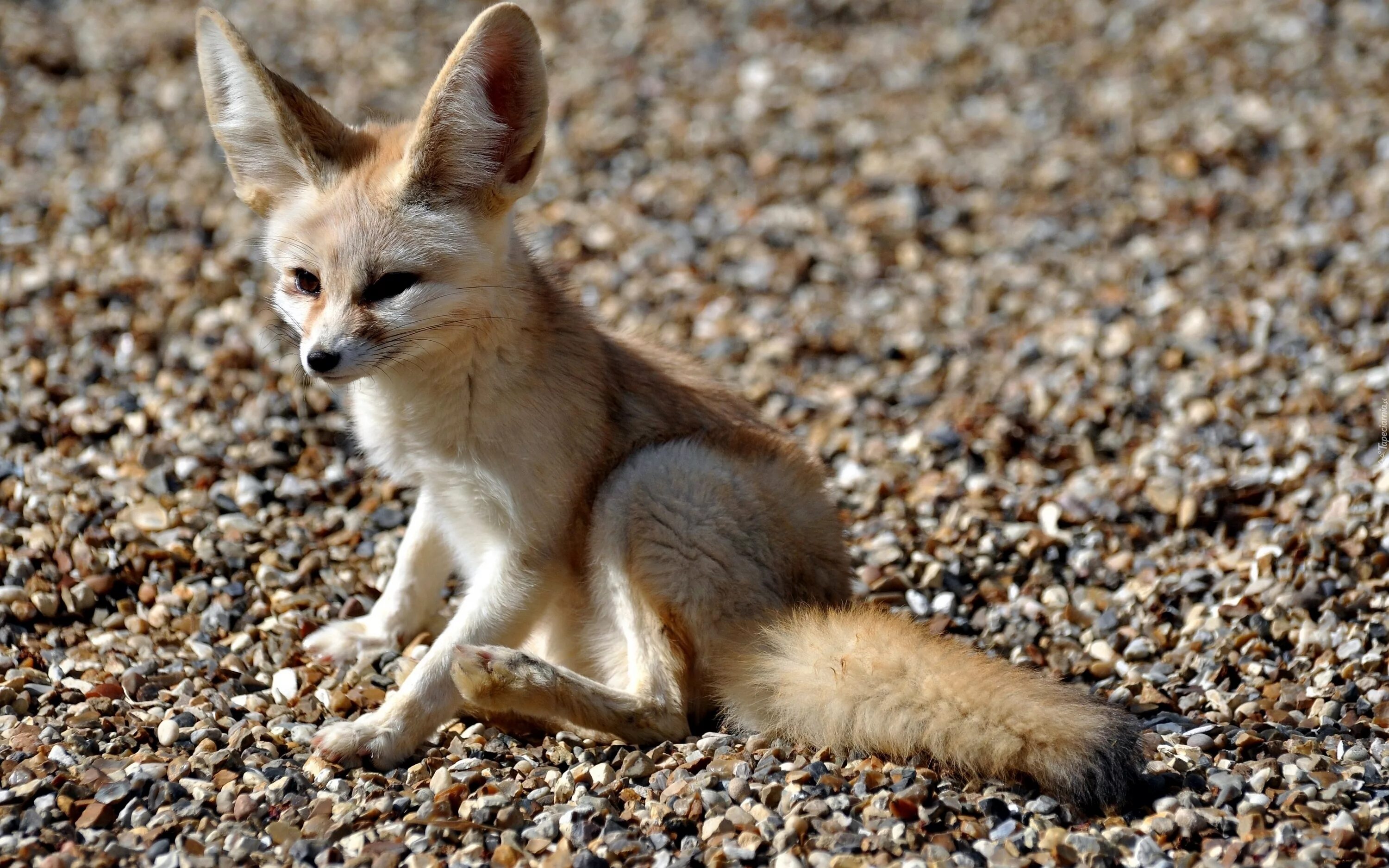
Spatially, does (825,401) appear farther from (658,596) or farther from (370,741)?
(370,741)

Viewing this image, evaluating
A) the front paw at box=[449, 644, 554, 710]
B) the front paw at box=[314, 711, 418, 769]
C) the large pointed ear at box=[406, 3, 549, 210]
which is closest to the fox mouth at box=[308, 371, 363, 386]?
the large pointed ear at box=[406, 3, 549, 210]

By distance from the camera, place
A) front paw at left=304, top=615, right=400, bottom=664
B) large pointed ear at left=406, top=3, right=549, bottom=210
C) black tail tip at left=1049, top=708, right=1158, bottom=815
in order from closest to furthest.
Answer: black tail tip at left=1049, top=708, right=1158, bottom=815 < large pointed ear at left=406, top=3, right=549, bottom=210 < front paw at left=304, top=615, right=400, bottom=664

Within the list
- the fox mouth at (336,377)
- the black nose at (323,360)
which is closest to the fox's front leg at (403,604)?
the fox mouth at (336,377)

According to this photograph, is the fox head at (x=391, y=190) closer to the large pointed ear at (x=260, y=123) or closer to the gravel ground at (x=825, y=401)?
the large pointed ear at (x=260, y=123)

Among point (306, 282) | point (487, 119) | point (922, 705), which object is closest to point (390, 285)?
point (306, 282)

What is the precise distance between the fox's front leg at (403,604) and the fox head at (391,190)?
3.16 ft

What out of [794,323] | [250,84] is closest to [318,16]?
[794,323]

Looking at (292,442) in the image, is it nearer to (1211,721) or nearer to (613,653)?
(613,653)

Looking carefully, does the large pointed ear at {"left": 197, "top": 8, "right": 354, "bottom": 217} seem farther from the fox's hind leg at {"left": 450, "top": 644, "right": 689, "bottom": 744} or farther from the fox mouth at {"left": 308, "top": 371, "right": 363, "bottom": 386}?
the fox's hind leg at {"left": 450, "top": 644, "right": 689, "bottom": 744}

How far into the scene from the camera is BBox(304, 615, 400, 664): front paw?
4.73 metres

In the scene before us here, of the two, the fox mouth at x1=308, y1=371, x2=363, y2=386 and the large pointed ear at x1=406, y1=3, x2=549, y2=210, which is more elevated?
the large pointed ear at x1=406, y1=3, x2=549, y2=210

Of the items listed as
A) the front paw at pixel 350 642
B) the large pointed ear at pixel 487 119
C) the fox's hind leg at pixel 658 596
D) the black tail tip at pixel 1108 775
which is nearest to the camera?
the black tail tip at pixel 1108 775

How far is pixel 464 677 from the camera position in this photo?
400 cm

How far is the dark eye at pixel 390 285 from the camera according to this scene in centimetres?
396
